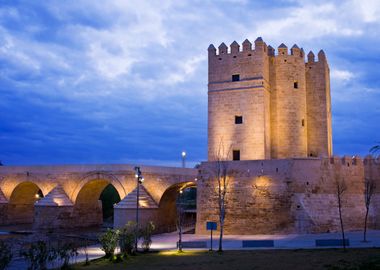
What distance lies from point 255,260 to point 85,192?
62.4ft

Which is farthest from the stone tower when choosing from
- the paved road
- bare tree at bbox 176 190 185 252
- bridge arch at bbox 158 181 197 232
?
the paved road

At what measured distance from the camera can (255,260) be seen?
13617 mm

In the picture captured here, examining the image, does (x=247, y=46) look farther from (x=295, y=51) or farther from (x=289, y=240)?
(x=289, y=240)

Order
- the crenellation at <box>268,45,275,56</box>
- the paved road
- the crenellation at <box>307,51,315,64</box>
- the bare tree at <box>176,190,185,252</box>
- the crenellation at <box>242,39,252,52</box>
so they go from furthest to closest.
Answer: the crenellation at <box>307,51,315,64</box>
the crenellation at <box>268,45,275,56</box>
the crenellation at <box>242,39,252,52</box>
the bare tree at <box>176,190,185,252</box>
the paved road

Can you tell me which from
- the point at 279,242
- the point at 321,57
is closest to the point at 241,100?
the point at 321,57

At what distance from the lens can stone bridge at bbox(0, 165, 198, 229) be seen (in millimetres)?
25562

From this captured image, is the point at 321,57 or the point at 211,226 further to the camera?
the point at 321,57

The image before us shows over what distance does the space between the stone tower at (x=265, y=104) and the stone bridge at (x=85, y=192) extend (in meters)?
3.69

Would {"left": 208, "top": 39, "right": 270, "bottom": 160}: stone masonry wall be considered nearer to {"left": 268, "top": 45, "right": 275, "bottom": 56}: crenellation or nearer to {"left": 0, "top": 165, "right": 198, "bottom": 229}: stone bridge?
{"left": 268, "top": 45, "right": 275, "bottom": 56}: crenellation

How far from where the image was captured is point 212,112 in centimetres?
2673

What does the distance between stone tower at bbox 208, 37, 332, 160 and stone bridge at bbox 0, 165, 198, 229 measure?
3686 mm

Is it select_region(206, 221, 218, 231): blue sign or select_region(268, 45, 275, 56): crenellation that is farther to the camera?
select_region(268, 45, 275, 56): crenellation

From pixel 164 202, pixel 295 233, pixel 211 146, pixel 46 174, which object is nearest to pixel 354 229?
pixel 295 233

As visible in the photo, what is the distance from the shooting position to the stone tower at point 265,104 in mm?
25781
